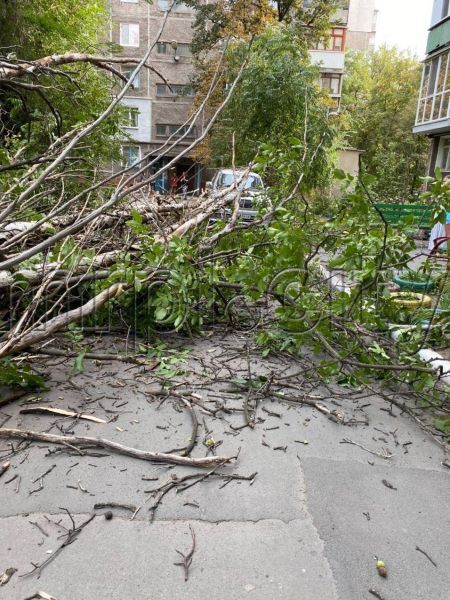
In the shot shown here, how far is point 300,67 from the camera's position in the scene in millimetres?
14805

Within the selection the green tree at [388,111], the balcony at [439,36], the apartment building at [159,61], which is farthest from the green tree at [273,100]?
the apartment building at [159,61]

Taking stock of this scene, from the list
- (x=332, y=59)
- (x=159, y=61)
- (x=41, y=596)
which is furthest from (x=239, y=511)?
(x=332, y=59)

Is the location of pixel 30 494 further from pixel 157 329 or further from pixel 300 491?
pixel 157 329

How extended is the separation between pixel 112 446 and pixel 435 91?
897 inches

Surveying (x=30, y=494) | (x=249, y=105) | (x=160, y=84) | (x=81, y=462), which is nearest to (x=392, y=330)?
(x=81, y=462)

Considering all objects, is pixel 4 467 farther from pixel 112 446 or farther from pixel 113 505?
pixel 113 505

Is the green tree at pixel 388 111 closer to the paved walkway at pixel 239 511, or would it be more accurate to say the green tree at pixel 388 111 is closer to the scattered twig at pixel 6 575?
the paved walkway at pixel 239 511

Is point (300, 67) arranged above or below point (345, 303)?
above

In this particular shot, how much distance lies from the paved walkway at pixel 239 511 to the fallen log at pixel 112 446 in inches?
1.7

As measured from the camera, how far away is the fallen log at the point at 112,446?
2520 mm

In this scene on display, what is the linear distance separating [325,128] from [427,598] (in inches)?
505

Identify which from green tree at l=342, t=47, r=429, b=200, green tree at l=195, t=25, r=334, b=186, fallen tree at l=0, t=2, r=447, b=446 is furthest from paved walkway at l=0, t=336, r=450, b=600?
green tree at l=342, t=47, r=429, b=200

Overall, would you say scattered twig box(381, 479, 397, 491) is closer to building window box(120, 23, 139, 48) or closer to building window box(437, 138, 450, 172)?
building window box(437, 138, 450, 172)

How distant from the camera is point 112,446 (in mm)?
2611
